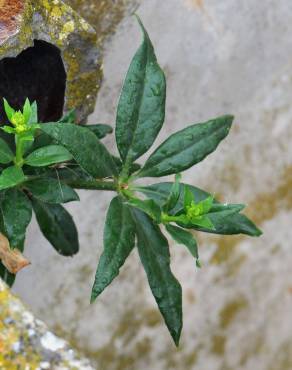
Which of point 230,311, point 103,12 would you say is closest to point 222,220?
point 103,12

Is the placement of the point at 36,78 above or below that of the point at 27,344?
above

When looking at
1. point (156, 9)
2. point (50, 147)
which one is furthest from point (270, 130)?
point (50, 147)

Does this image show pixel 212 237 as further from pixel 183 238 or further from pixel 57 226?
pixel 183 238

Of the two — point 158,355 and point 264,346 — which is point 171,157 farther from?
point 264,346

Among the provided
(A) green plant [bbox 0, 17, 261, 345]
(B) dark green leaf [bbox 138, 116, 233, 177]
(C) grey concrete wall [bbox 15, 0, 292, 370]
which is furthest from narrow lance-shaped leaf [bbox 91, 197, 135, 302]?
(C) grey concrete wall [bbox 15, 0, 292, 370]

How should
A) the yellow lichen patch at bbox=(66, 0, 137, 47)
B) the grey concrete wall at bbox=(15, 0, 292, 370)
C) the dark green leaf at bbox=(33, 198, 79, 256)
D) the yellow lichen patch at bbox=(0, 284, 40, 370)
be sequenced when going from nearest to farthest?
the yellow lichen patch at bbox=(0, 284, 40, 370)
the dark green leaf at bbox=(33, 198, 79, 256)
the yellow lichen patch at bbox=(66, 0, 137, 47)
the grey concrete wall at bbox=(15, 0, 292, 370)

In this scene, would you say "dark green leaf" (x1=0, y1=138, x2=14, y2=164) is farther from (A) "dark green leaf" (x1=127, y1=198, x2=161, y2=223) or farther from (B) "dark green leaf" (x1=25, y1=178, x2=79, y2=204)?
(A) "dark green leaf" (x1=127, y1=198, x2=161, y2=223)

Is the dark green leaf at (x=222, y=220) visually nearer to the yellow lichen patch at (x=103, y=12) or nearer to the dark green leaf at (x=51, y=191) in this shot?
the dark green leaf at (x=51, y=191)
